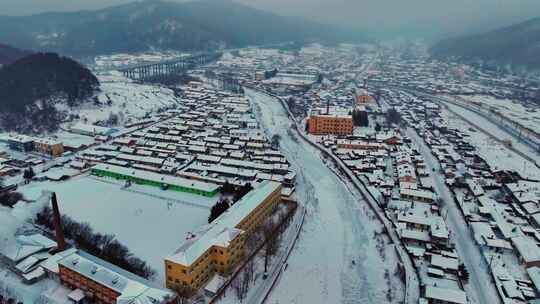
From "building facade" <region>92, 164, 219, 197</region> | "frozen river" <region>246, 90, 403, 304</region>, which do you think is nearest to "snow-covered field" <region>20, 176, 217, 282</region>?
"building facade" <region>92, 164, 219, 197</region>

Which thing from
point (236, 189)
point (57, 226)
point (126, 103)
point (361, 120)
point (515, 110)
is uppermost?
point (515, 110)

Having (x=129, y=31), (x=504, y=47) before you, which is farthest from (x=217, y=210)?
(x=129, y=31)

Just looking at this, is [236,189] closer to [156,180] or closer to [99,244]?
[156,180]

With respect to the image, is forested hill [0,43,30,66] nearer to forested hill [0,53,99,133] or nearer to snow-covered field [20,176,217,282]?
forested hill [0,53,99,133]

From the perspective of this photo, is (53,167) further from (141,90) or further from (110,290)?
(141,90)

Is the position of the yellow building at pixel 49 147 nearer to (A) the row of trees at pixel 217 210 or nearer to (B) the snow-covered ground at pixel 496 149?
(A) the row of trees at pixel 217 210

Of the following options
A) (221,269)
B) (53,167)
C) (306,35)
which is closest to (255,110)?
(53,167)
